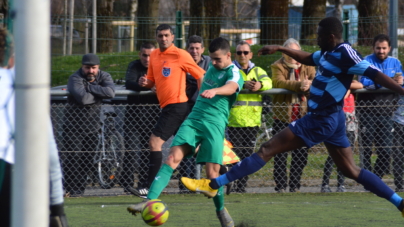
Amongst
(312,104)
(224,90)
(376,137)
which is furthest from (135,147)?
(312,104)

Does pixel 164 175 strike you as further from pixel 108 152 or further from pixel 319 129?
pixel 108 152

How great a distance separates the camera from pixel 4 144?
332 centimetres

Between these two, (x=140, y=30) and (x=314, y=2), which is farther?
(x=314, y=2)

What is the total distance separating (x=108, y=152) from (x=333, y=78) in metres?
4.21

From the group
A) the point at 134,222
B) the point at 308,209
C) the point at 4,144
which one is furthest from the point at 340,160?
the point at 4,144

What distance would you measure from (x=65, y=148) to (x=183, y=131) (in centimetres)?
299

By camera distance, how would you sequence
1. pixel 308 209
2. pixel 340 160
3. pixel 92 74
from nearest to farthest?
pixel 340 160
pixel 308 209
pixel 92 74

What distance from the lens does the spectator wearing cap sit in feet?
28.3

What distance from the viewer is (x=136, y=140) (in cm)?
898

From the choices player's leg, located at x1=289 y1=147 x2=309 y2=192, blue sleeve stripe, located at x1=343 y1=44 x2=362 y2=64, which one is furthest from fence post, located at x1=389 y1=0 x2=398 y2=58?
blue sleeve stripe, located at x1=343 y1=44 x2=362 y2=64

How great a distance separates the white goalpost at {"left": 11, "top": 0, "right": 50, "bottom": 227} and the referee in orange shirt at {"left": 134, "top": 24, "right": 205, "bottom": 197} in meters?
5.34

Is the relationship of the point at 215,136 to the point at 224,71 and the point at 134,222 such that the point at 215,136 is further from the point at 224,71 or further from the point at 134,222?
the point at 134,222

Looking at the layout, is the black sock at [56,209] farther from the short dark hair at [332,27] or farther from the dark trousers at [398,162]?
the dark trousers at [398,162]

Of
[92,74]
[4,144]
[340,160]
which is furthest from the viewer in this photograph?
[92,74]
